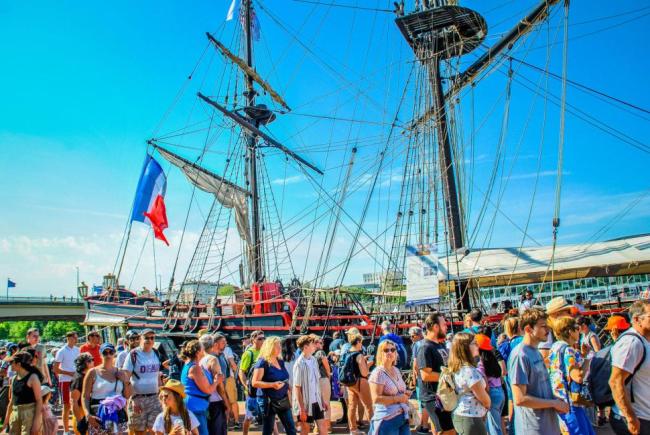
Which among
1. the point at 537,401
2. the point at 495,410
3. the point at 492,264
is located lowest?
the point at 495,410

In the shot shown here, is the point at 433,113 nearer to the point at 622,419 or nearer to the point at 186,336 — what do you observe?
the point at 186,336

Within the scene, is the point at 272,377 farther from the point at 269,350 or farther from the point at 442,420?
the point at 442,420

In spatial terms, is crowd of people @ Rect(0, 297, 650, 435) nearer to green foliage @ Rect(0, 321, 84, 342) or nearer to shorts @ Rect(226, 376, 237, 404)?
shorts @ Rect(226, 376, 237, 404)

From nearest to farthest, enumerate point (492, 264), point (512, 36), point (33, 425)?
point (33, 425) < point (492, 264) < point (512, 36)

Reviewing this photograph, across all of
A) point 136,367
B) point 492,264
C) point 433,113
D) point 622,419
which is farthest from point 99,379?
point 433,113

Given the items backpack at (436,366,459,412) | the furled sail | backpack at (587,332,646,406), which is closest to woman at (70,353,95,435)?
backpack at (436,366,459,412)

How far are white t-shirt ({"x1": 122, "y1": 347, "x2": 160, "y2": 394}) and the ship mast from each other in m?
15.7

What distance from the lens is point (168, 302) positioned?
20797 millimetres

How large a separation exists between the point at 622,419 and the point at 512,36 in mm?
15393

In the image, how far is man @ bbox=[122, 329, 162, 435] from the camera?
18.0 ft

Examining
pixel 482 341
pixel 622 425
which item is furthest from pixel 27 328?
pixel 622 425

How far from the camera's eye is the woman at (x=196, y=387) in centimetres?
493

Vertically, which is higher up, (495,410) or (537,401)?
(537,401)

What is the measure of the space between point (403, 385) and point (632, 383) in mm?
1938
